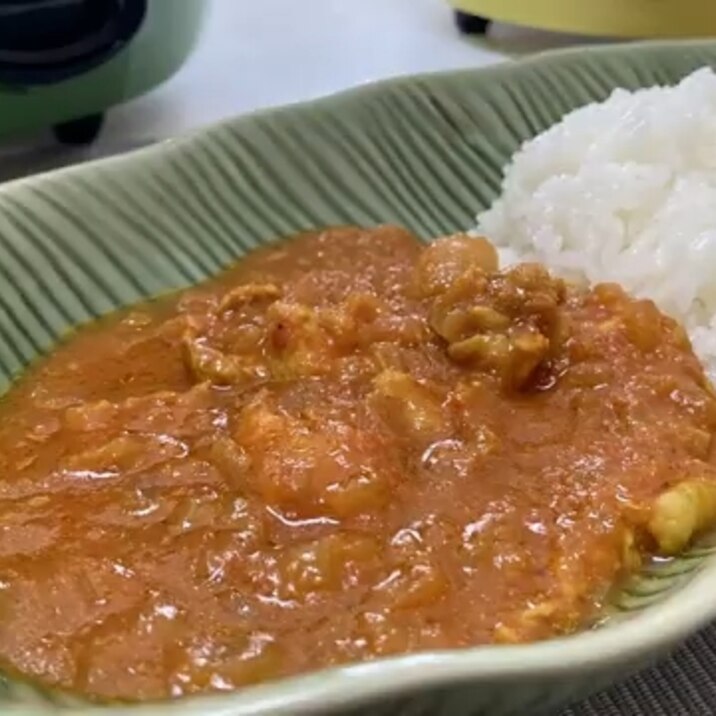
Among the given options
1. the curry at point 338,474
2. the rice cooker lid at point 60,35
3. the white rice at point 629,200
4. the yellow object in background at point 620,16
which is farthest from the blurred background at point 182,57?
the white rice at point 629,200

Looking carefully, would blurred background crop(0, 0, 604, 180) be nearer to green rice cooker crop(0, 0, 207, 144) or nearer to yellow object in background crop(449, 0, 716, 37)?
green rice cooker crop(0, 0, 207, 144)

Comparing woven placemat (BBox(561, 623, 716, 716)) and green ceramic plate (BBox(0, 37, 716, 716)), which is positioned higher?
green ceramic plate (BBox(0, 37, 716, 716))

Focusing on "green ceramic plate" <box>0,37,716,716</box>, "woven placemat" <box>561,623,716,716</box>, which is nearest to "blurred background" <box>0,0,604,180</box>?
"green ceramic plate" <box>0,37,716,716</box>

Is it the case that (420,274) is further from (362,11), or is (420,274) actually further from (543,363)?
(362,11)

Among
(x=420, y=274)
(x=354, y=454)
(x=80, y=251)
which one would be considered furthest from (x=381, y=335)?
(x=80, y=251)

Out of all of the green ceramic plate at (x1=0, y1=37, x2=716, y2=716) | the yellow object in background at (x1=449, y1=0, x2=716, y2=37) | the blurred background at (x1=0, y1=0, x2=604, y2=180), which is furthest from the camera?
the yellow object in background at (x1=449, y1=0, x2=716, y2=37)

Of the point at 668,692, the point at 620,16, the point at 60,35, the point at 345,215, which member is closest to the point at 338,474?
the point at 668,692
